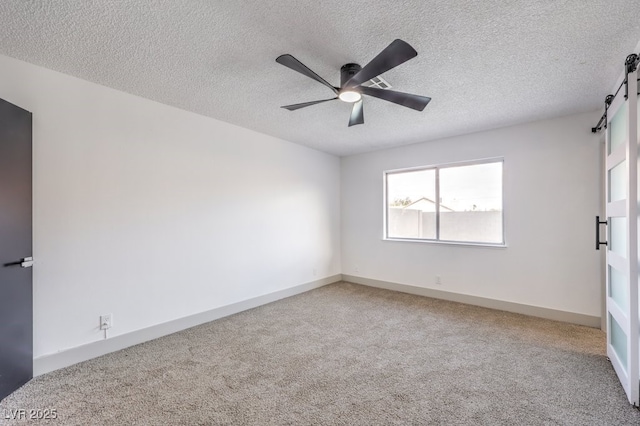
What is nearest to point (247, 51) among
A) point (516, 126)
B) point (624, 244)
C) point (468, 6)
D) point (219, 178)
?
point (468, 6)

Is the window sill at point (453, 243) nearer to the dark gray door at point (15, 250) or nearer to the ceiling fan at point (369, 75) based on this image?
the ceiling fan at point (369, 75)

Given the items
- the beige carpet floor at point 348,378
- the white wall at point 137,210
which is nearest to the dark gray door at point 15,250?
the white wall at point 137,210

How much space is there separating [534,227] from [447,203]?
45.3 inches

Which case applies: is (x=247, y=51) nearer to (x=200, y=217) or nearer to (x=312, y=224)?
(x=200, y=217)

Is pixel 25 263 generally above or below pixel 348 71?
below

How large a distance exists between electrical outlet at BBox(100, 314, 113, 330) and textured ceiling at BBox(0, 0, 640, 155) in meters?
2.17

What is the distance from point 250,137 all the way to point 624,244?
400 cm

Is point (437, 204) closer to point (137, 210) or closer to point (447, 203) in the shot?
Answer: point (447, 203)

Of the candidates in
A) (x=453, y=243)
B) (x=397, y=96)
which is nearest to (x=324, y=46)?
(x=397, y=96)

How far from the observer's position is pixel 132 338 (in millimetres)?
2770

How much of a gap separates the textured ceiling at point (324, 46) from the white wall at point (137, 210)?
33cm

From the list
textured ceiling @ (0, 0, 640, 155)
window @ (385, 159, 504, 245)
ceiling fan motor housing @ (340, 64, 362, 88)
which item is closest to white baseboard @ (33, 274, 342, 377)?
textured ceiling @ (0, 0, 640, 155)

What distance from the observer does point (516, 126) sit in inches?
146

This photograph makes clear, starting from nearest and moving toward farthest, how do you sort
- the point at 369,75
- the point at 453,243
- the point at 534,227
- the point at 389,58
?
the point at 389,58
the point at 369,75
the point at 534,227
the point at 453,243
